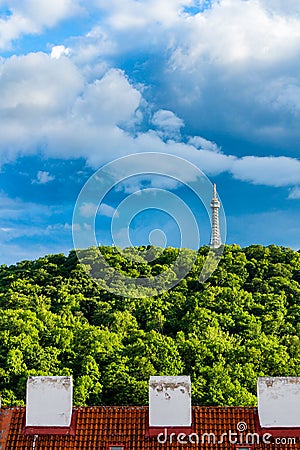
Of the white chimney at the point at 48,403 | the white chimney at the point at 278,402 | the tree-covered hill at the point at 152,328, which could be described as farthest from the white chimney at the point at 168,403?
the tree-covered hill at the point at 152,328

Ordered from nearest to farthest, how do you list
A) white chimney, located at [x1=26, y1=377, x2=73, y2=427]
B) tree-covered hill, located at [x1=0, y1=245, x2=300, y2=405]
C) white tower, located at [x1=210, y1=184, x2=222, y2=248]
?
1. white chimney, located at [x1=26, y1=377, x2=73, y2=427]
2. tree-covered hill, located at [x1=0, y1=245, x2=300, y2=405]
3. white tower, located at [x1=210, y1=184, x2=222, y2=248]

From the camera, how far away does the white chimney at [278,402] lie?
96.1 feet

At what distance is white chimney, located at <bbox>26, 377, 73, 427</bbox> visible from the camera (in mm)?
29219

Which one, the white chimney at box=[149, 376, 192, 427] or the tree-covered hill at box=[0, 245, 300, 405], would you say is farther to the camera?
the tree-covered hill at box=[0, 245, 300, 405]

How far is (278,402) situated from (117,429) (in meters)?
6.25

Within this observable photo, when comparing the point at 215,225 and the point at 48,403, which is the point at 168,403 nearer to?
the point at 48,403

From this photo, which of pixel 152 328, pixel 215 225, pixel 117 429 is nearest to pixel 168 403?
pixel 117 429

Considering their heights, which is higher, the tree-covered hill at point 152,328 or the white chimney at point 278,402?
the tree-covered hill at point 152,328

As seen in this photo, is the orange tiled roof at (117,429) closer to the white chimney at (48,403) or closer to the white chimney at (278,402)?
the white chimney at (48,403)

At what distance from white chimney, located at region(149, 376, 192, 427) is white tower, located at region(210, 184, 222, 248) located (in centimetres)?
7662

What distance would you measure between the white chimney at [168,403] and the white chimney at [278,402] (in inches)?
111

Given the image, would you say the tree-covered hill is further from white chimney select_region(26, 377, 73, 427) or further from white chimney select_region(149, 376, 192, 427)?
white chimney select_region(26, 377, 73, 427)

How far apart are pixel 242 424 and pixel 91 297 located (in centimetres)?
5646

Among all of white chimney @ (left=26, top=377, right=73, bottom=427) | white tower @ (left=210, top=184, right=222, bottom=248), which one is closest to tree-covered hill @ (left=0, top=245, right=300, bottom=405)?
white tower @ (left=210, top=184, right=222, bottom=248)
